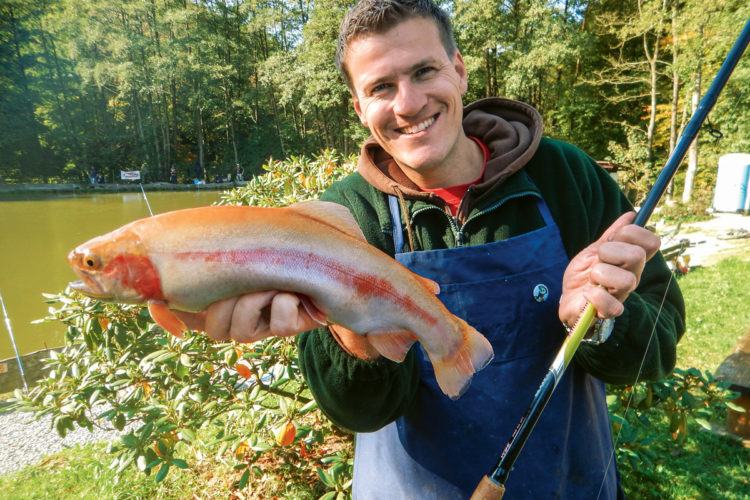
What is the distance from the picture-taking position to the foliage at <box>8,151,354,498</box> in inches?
97.8

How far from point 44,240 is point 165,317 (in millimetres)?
20724

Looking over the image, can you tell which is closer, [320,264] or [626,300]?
[320,264]

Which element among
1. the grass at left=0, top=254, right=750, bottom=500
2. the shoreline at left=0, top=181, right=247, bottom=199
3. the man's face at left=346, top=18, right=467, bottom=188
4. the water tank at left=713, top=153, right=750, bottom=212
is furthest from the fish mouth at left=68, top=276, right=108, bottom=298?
the shoreline at left=0, top=181, right=247, bottom=199

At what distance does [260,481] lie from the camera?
10.6ft

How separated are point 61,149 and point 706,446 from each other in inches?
1837

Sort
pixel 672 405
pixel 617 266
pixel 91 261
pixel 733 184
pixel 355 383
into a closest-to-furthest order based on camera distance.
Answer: pixel 91 261 → pixel 617 266 → pixel 355 383 → pixel 672 405 → pixel 733 184

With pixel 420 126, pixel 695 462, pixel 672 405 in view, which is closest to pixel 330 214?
pixel 420 126

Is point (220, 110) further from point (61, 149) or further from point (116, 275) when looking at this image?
point (116, 275)

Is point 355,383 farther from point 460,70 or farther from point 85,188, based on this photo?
point 85,188

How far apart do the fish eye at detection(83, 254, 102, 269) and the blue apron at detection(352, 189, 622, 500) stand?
1064mm

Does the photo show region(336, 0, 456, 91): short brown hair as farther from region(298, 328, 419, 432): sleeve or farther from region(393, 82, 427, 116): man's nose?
region(298, 328, 419, 432): sleeve

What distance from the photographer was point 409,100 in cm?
181

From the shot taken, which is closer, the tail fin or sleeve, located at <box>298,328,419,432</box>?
the tail fin

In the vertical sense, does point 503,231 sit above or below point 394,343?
above
